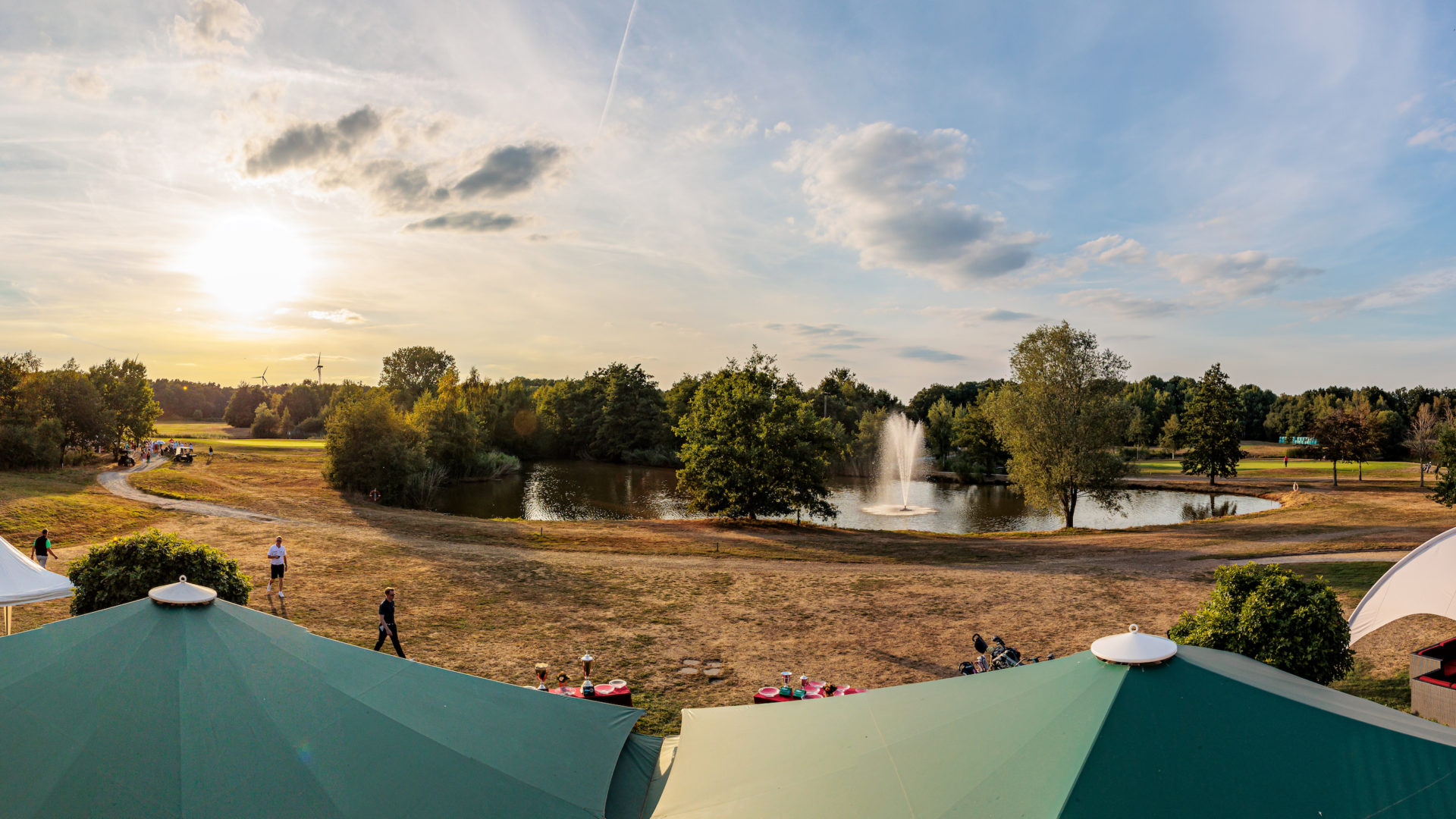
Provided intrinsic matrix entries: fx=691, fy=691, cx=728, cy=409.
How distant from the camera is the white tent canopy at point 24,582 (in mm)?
11039

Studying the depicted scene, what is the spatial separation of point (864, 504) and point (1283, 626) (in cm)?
4016

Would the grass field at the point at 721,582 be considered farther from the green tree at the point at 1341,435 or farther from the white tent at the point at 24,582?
the green tree at the point at 1341,435

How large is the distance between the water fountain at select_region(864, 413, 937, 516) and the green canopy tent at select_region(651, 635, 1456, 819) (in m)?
39.8

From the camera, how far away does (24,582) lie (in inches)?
449

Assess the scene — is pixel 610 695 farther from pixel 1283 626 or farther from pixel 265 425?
pixel 265 425

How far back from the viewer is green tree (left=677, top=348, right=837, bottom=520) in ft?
106

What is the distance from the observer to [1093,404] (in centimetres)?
3641

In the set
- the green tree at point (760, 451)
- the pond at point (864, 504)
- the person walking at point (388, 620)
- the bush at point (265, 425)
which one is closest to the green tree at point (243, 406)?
the bush at point (265, 425)

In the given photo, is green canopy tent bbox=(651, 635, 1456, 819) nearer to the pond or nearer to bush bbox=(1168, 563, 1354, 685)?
bush bbox=(1168, 563, 1354, 685)

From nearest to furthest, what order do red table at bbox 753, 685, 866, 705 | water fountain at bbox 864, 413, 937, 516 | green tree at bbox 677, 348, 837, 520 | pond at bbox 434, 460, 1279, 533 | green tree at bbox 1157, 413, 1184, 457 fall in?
red table at bbox 753, 685, 866, 705 < green tree at bbox 677, 348, 837, 520 < pond at bbox 434, 460, 1279, 533 < water fountain at bbox 864, 413, 937, 516 < green tree at bbox 1157, 413, 1184, 457

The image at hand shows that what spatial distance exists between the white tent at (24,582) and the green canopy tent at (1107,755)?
11.9 meters

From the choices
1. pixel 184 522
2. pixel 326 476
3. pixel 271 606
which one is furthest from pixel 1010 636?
pixel 326 476

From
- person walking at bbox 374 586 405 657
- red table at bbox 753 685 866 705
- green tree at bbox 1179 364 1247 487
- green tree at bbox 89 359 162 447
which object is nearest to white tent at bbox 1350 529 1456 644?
red table at bbox 753 685 866 705

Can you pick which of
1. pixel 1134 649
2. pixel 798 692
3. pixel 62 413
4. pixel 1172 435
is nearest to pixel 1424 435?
pixel 1172 435
